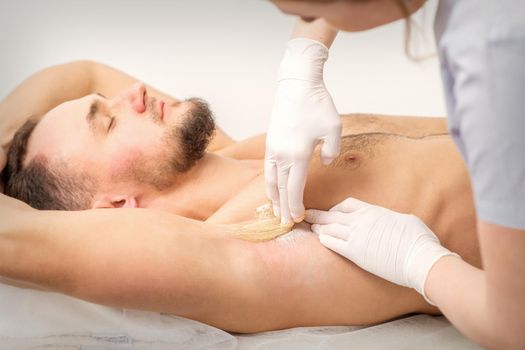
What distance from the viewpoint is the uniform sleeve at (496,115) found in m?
0.78

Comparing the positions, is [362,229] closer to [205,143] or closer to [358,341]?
[358,341]

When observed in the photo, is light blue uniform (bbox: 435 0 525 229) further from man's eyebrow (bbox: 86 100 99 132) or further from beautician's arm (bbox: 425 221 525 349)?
man's eyebrow (bbox: 86 100 99 132)

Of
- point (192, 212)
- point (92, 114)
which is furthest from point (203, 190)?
point (92, 114)

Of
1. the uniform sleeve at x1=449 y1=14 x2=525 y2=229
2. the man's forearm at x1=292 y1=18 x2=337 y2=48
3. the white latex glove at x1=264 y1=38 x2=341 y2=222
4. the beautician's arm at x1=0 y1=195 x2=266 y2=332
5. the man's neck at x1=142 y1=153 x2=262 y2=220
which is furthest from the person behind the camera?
the man's neck at x1=142 y1=153 x2=262 y2=220

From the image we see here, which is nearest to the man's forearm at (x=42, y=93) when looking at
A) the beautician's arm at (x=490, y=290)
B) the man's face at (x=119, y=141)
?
the man's face at (x=119, y=141)

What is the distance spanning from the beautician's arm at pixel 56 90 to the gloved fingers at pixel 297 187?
0.74 meters

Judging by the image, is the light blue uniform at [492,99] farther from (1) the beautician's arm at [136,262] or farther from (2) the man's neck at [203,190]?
(2) the man's neck at [203,190]

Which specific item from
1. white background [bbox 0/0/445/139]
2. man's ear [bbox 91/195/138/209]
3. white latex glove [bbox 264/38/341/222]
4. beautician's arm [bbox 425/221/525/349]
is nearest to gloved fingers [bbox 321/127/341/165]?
white latex glove [bbox 264/38/341/222]

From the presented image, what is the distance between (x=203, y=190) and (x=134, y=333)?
0.42m

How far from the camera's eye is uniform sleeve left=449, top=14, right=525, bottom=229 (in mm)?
777

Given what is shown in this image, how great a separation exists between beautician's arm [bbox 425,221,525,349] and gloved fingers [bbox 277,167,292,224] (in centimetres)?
34

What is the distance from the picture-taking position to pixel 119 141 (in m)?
1.54

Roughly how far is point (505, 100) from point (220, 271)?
631 millimetres

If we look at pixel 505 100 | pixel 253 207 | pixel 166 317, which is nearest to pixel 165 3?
pixel 253 207
